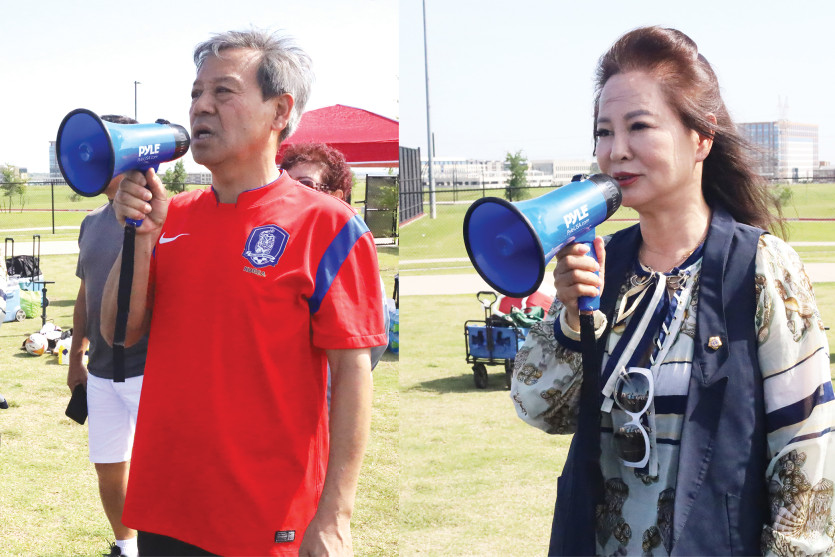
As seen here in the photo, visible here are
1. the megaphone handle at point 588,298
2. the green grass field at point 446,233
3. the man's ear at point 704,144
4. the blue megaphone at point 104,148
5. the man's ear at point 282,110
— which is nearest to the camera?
the megaphone handle at point 588,298

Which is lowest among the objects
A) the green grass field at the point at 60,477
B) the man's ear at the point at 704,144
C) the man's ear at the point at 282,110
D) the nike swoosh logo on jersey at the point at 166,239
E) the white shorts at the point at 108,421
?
the green grass field at the point at 60,477

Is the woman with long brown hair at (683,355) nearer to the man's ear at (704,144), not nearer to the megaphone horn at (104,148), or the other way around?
the man's ear at (704,144)

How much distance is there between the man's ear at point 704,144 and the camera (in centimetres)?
197

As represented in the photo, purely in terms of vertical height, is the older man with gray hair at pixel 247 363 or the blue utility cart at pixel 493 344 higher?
the older man with gray hair at pixel 247 363

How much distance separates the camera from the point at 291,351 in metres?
2.20

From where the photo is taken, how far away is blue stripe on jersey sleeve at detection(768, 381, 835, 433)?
1.71 metres

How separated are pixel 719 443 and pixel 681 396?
0.12 meters

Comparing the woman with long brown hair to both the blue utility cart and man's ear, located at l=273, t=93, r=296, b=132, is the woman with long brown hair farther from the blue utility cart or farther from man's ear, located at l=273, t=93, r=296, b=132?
the blue utility cart

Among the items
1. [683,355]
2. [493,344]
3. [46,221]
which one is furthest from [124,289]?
[46,221]

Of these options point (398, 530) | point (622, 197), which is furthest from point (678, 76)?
point (398, 530)

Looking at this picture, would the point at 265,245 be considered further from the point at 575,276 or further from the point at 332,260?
the point at 575,276

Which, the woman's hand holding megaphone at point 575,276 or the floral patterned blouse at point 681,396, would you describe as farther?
the woman's hand holding megaphone at point 575,276

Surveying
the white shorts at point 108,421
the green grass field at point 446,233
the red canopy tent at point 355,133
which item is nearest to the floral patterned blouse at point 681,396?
the white shorts at point 108,421

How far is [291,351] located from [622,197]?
94cm
